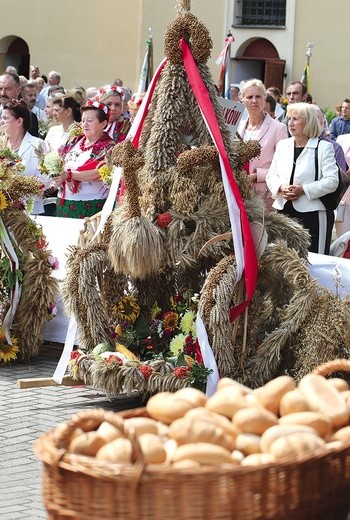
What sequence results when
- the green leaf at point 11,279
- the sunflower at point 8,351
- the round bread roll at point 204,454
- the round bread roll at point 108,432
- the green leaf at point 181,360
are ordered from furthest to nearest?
the green leaf at point 11,279 < the sunflower at point 8,351 < the green leaf at point 181,360 < the round bread roll at point 108,432 < the round bread roll at point 204,454

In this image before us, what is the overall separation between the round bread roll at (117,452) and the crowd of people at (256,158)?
5.39 m

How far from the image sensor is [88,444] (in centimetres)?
290

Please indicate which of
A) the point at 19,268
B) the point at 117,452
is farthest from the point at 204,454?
the point at 19,268

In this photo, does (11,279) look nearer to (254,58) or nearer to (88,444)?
(88,444)

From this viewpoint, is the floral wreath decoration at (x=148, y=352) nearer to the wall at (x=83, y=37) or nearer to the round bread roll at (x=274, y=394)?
the round bread roll at (x=274, y=394)

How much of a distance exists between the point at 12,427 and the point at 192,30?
2.37 metres

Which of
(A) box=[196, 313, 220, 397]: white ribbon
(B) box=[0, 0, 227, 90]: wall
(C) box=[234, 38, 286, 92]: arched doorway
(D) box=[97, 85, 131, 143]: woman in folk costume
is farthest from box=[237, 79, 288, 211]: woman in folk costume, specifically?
(B) box=[0, 0, 227, 90]: wall

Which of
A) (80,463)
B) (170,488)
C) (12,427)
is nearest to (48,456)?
(80,463)

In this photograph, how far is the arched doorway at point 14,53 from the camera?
1266 inches

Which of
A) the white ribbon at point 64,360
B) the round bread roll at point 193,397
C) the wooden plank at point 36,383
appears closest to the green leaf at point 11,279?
the wooden plank at point 36,383

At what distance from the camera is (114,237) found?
6246 millimetres

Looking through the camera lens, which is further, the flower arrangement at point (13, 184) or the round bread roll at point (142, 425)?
the flower arrangement at point (13, 184)

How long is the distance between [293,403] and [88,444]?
1.96ft

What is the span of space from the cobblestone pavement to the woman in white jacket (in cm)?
200
